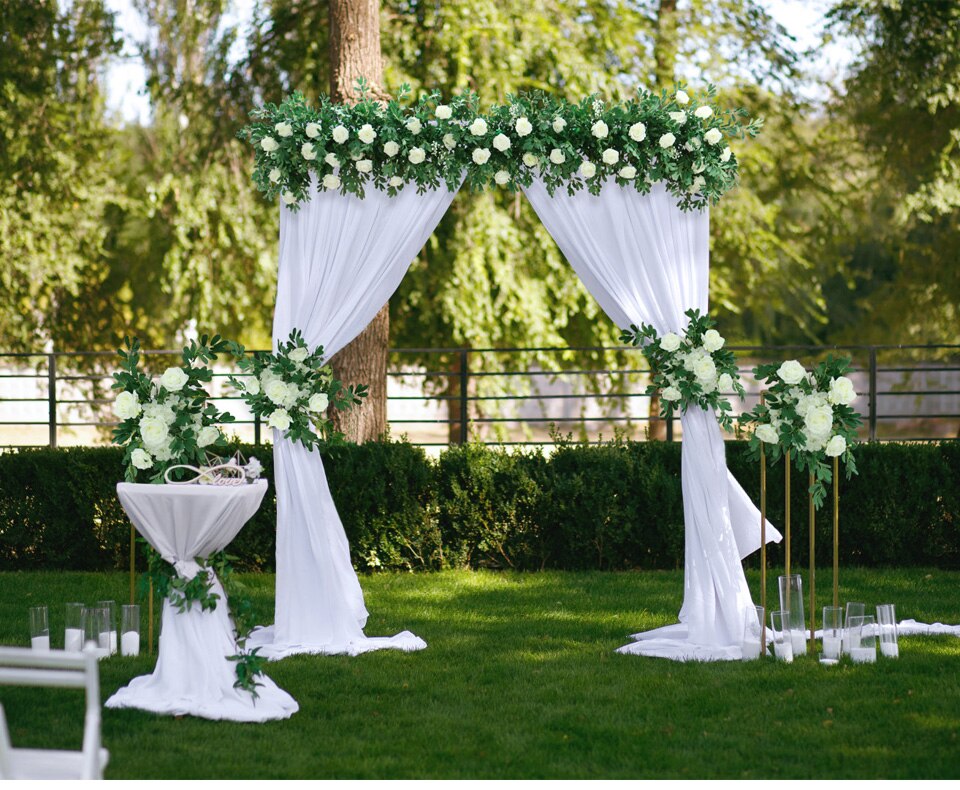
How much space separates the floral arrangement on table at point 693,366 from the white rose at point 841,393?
502 millimetres

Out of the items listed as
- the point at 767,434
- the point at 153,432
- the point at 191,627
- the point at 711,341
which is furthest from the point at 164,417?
the point at 767,434

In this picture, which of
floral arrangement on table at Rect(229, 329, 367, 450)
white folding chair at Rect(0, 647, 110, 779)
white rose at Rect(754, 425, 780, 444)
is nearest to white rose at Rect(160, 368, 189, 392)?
floral arrangement on table at Rect(229, 329, 367, 450)

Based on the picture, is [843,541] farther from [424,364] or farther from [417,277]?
[424,364]

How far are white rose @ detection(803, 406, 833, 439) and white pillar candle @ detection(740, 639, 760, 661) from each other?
111cm

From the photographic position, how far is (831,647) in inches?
228

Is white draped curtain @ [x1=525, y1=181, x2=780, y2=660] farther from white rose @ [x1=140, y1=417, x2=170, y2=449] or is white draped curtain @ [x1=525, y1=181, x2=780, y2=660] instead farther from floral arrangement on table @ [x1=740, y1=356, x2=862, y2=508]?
white rose @ [x1=140, y1=417, x2=170, y2=449]

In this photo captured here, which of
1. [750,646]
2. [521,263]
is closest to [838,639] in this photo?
[750,646]

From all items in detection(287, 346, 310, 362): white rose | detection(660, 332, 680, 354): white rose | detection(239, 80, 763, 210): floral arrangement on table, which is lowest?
detection(287, 346, 310, 362): white rose

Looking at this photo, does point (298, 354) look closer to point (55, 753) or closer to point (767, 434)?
point (767, 434)

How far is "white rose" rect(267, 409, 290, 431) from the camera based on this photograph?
602 cm

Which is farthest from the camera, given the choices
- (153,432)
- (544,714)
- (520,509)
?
(520,509)

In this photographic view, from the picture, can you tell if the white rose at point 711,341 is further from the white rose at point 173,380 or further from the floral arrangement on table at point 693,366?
the white rose at point 173,380

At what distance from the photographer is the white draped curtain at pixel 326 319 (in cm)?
618

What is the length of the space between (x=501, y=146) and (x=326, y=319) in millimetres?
1343
